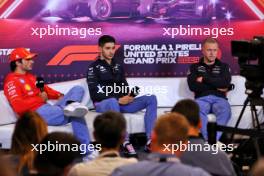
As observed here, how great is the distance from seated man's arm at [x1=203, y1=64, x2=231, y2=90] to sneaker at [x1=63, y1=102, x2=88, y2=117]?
157cm

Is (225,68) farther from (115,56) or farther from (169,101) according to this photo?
(115,56)

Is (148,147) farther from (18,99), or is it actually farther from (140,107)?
(18,99)

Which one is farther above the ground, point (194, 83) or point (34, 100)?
point (194, 83)

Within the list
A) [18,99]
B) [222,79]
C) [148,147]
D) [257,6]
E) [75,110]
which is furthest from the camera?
[257,6]

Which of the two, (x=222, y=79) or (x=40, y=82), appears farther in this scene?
(x=222, y=79)

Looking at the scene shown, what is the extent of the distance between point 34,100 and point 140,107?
1.21m

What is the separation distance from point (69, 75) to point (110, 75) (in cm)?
70

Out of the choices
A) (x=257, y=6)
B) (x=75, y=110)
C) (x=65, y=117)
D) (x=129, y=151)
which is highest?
(x=257, y=6)

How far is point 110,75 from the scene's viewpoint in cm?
741

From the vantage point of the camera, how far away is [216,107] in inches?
291

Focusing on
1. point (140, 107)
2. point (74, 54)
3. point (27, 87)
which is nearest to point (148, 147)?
point (140, 107)

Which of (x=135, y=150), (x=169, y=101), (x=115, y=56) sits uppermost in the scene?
(x=115, y=56)

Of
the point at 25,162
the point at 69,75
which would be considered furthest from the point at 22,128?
the point at 69,75

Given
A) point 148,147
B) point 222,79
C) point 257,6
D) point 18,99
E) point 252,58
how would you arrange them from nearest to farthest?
point 252,58
point 18,99
point 148,147
point 222,79
point 257,6
